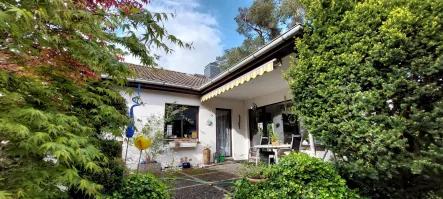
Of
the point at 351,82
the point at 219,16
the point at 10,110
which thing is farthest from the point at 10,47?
the point at 219,16

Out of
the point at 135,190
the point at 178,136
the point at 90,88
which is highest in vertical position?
the point at 90,88

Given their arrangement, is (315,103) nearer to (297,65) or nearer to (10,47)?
(297,65)

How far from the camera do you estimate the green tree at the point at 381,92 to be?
3.42m

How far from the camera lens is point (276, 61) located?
20.7ft

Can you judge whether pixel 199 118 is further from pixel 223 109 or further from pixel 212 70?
pixel 212 70

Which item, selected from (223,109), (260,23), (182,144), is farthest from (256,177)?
(260,23)

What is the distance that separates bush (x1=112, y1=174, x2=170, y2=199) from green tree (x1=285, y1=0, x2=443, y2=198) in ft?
11.8

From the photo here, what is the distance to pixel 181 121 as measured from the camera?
445 inches

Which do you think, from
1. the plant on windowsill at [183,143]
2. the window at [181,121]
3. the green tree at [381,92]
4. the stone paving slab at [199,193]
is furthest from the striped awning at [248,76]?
the stone paving slab at [199,193]

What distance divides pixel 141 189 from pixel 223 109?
8718mm

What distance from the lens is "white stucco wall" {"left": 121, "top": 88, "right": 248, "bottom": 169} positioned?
32.5ft

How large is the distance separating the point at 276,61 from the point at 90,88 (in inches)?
194

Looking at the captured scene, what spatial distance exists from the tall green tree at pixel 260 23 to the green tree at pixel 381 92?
50.5 ft

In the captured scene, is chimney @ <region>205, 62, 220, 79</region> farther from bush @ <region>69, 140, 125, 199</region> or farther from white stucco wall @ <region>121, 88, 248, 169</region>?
bush @ <region>69, 140, 125, 199</region>
